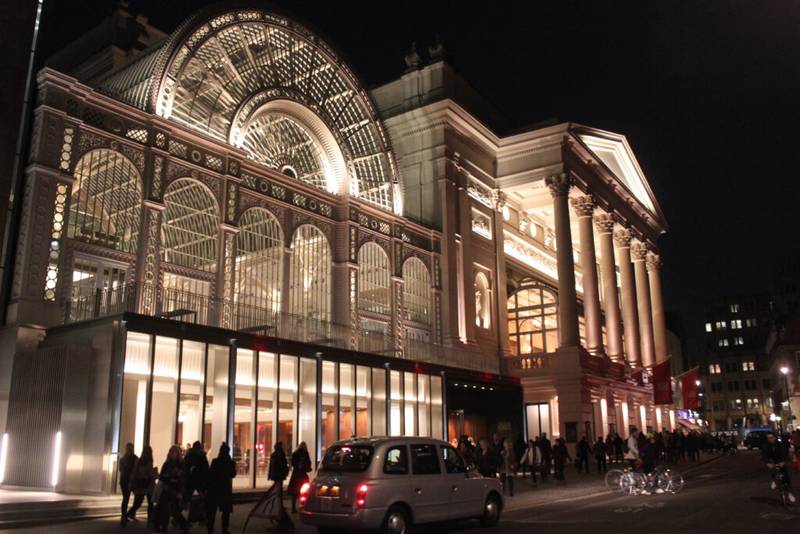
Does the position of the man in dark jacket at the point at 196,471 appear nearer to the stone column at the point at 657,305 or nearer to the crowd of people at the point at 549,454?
the crowd of people at the point at 549,454

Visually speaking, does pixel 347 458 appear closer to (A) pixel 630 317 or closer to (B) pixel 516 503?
(B) pixel 516 503

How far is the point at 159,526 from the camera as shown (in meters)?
12.8

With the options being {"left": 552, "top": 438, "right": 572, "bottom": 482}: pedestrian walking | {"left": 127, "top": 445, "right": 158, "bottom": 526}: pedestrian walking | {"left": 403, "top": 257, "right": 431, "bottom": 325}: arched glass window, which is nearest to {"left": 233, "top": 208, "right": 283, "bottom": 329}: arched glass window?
{"left": 403, "top": 257, "right": 431, "bottom": 325}: arched glass window

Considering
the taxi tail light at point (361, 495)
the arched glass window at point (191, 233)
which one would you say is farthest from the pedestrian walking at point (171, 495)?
the arched glass window at point (191, 233)

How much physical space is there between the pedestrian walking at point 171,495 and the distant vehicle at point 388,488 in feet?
7.23

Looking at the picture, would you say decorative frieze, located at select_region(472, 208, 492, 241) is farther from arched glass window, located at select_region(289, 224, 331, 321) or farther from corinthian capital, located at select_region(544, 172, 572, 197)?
arched glass window, located at select_region(289, 224, 331, 321)

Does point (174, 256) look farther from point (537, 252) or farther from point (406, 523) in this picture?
point (537, 252)

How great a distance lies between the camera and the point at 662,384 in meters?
44.3

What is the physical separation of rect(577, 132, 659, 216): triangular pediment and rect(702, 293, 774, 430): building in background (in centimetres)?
8164

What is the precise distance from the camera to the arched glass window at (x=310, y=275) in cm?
2881

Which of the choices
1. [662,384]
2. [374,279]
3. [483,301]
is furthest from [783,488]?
[662,384]

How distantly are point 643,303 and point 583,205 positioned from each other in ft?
48.2

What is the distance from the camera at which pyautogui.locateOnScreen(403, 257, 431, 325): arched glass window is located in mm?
34438

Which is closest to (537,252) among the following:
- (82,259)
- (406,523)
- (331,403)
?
(331,403)
